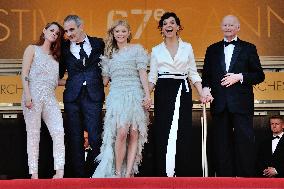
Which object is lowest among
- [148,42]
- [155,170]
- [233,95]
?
[155,170]

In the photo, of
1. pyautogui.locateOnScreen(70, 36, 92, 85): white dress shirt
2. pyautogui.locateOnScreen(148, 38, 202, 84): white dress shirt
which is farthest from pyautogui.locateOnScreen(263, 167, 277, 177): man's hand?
pyautogui.locateOnScreen(70, 36, 92, 85): white dress shirt

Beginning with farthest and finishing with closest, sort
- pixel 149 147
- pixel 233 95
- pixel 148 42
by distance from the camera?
1. pixel 148 42
2. pixel 149 147
3. pixel 233 95

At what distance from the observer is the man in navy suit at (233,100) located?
23.1 feet

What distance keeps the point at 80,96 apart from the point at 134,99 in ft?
1.51

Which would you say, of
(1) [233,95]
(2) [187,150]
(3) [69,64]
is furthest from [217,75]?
(3) [69,64]

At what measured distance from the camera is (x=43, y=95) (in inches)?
284

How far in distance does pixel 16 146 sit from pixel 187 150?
8.52ft

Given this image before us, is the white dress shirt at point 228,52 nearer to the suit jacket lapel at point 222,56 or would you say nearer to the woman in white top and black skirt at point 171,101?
the suit jacket lapel at point 222,56

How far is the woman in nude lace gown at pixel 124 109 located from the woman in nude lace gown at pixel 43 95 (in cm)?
41

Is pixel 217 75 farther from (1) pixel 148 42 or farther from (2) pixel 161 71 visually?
(1) pixel 148 42

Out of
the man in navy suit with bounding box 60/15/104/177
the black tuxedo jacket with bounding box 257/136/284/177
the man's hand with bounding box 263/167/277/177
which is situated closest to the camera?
the man in navy suit with bounding box 60/15/104/177

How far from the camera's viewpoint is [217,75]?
7.13 meters

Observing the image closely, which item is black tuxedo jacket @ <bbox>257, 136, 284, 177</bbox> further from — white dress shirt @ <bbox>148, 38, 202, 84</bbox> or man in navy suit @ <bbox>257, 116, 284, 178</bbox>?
white dress shirt @ <bbox>148, 38, 202, 84</bbox>

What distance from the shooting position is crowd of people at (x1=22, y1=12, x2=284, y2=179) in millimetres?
7062
